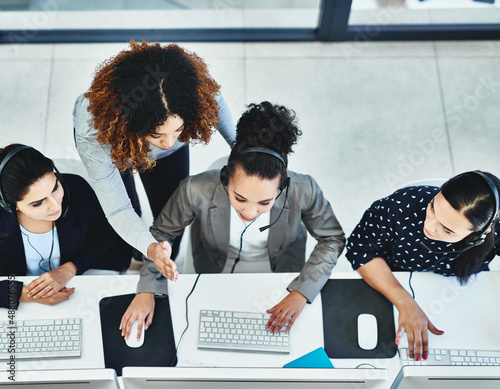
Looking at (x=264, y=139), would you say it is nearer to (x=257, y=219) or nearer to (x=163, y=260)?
(x=257, y=219)

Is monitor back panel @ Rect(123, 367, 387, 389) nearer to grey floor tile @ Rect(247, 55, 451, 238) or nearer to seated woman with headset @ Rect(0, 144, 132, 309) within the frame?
seated woman with headset @ Rect(0, 144, 132, 309)

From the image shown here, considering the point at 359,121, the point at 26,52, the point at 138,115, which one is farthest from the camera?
the point at 26,52

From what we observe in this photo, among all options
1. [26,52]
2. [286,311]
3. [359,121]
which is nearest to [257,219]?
[286,311]

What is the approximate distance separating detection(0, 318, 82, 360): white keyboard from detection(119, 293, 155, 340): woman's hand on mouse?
0.14m

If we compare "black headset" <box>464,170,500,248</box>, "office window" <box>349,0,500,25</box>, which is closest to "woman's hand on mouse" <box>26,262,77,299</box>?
"black headset" <box>464,170,500,248</box>

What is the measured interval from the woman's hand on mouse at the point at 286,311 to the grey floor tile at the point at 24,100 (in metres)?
1.85

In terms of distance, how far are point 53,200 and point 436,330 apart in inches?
52.3

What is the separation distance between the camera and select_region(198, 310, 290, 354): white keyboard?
5.41 feet

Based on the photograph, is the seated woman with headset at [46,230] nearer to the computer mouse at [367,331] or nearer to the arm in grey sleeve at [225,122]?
the arm in grey sleeve at [225,122]

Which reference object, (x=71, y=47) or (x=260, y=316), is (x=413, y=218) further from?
(x=71, y=47)

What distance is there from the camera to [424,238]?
1797mm

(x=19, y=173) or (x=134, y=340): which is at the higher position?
(x=19, y=173)

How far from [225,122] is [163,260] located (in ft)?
1.92

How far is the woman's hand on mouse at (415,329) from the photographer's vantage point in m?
1.64
